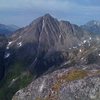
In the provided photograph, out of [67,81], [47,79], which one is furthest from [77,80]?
[47,79]

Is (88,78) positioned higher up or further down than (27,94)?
Answer: higher up

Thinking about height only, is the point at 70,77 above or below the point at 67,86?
above

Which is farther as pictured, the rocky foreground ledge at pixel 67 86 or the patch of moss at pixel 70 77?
the patch of moss at pixel 70 77

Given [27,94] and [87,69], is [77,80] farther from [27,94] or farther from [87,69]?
[27,94]

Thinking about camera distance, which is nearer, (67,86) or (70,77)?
(67,86)

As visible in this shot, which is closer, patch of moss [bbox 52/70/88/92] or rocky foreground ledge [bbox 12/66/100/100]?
rocky foreground ledge [bbox 12/66/100/100]

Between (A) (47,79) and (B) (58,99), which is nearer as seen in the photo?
(B) (58,99)

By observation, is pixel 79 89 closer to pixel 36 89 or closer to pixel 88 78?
pixel 88 78
